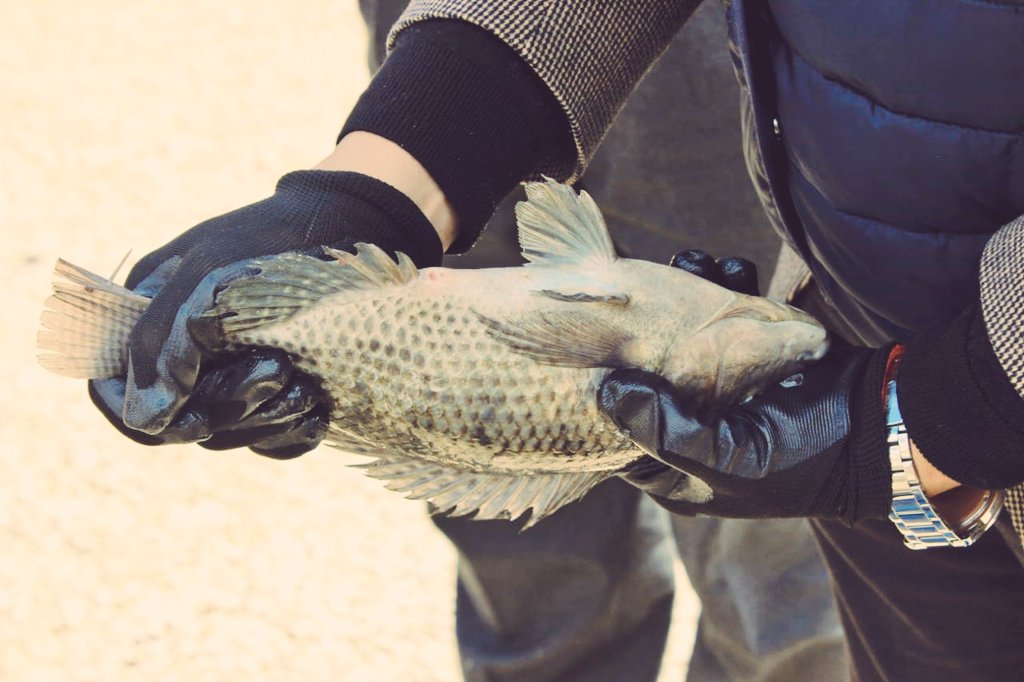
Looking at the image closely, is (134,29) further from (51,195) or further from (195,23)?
(51,195)

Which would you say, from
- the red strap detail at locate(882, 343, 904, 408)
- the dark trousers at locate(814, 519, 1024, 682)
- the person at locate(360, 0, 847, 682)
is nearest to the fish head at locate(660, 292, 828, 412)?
the red strap detail at locate(882, 343, 904, 408)

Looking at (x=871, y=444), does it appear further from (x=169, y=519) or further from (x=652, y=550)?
(x=169, y=519)

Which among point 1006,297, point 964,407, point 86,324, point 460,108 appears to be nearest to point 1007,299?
point 1006,297

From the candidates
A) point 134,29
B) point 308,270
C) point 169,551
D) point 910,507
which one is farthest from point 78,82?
point 910,507

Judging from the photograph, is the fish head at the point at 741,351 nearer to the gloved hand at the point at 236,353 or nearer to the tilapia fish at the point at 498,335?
the tilapia fish at the point at 498,335

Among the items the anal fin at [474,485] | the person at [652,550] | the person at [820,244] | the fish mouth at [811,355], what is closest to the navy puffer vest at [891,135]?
the person at [820,244]

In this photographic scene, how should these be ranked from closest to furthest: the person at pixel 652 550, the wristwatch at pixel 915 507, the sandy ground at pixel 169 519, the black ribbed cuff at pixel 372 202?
1. the wristwatch at pixel 915 507
2. the black ribbed cuff at pixel 372 202
3. the person at pixel 652 550
4. the sandy ground at pixel 169 519
